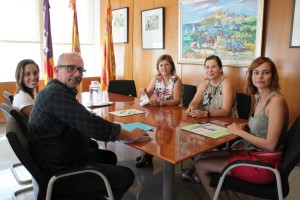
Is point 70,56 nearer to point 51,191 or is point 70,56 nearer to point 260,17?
point 51,191

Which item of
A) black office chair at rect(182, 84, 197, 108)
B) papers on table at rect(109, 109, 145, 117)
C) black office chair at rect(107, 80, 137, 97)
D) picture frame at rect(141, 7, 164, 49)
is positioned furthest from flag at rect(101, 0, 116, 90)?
papers on table at rect(109, 109, 145, 117)

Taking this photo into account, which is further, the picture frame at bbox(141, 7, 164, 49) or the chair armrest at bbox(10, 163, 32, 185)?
the picture frame at bbox(141, 7, 164, 49)

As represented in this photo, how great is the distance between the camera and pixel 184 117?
2.12 meters

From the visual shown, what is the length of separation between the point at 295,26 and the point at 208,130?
174cm

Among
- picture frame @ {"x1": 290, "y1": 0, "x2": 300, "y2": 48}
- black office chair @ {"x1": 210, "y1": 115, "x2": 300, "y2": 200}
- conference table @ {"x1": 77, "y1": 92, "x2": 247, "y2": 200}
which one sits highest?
picture frame @ {"x1": 290, "y1": 0, "x2": 300, "y2": 48}

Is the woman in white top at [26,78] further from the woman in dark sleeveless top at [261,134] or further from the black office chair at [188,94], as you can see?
the black office chair at [188,94]

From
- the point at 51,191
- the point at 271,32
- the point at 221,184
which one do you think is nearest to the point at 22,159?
the point at 51,191

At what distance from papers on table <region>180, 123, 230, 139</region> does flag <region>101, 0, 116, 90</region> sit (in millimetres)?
3238

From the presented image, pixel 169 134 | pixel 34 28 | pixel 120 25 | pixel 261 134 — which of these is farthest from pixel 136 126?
pixel 34 28

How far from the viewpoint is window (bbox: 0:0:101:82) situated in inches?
172

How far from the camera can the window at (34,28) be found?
14.3ft

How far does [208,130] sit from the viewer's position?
1752 mm

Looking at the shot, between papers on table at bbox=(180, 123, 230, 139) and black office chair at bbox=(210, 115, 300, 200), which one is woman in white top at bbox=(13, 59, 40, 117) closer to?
papers on table at bbox=(180, 123, 230, 139)

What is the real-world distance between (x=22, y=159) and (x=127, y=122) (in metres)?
0.84
